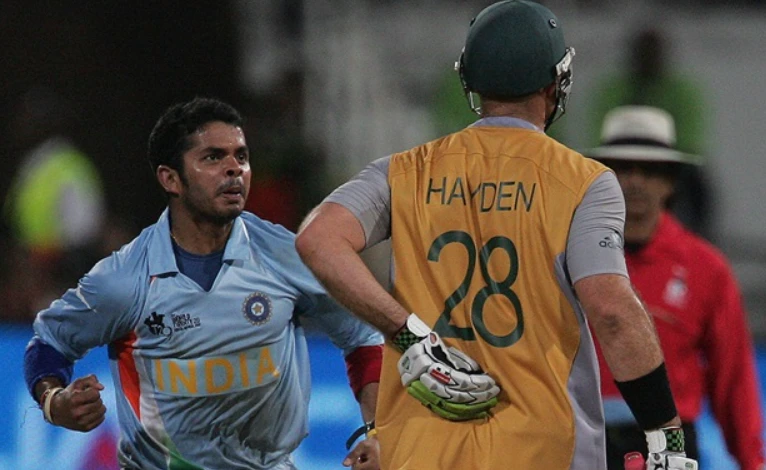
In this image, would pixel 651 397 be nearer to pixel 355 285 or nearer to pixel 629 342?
pixel 629 342

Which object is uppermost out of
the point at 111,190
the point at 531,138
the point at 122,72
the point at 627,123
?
the point at 531,138

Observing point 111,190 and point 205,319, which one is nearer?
point 205,319

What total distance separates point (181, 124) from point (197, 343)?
78cm

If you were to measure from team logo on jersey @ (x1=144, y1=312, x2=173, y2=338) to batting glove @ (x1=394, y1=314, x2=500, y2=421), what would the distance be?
4.26 feet

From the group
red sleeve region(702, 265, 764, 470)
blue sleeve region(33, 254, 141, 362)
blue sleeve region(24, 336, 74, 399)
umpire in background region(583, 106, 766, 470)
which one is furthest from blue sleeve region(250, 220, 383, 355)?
red sleeve region(702, 265, 764, 470)

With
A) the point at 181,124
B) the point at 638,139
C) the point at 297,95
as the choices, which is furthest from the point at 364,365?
the point at 297,95

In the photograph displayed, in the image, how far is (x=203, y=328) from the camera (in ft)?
18.1

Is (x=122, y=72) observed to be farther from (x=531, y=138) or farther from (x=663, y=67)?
(x=531, y=138)

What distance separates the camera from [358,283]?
14.6 ft

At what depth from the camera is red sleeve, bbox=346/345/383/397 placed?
568 cm

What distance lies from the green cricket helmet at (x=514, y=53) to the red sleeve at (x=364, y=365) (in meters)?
1.37

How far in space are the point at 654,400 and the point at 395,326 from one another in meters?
0.71

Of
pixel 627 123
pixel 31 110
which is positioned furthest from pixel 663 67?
pixel 31 110

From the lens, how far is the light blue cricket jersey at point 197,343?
18.1 ft
